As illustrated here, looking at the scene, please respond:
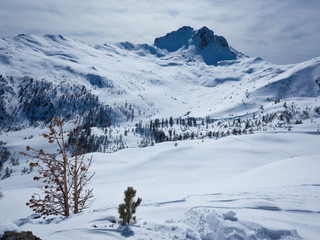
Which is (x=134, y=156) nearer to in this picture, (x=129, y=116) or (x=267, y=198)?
(x=267, y=198)

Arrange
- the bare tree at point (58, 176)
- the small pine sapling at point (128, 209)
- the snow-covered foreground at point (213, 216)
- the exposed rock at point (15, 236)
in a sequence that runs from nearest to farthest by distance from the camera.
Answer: the exposed rock at point (15, 236) → the snow-covered foreground at point (213, 216) → the small pine sapling at point (128, 209) → the bare tree at point (58, 176)

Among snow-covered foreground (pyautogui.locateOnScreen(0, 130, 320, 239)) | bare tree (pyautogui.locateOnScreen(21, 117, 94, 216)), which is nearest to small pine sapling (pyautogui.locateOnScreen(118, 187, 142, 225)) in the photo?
snow-covered foreground (pyautogui.locateOnScreen(0, 130, 320, 239))

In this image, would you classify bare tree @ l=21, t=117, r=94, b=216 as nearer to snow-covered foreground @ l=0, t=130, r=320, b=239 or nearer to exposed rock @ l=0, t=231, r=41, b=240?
snow-covered foreground @ l=0, t=130, r=320, b=239

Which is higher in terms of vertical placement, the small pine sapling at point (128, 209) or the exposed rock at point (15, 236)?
the exposed rock at point (15, 236)

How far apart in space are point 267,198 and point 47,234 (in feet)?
25.1

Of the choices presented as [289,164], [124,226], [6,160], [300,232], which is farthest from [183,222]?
[6,160]

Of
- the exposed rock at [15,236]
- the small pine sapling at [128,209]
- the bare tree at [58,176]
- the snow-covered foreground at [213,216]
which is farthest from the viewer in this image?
the bare tree at [58,176]

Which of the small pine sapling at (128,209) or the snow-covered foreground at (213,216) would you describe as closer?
the snow-covered foreground at (213,216)

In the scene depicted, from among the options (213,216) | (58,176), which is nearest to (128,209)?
(213,216)

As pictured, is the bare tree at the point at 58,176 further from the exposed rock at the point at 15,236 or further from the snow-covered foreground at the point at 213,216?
the exposed rock at the point at 15,236

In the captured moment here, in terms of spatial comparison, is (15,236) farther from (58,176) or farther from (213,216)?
(213,216)

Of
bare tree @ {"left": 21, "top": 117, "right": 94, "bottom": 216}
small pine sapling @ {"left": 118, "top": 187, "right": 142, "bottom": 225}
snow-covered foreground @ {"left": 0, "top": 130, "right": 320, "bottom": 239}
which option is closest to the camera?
snow-covered foreground @ {"left": 0, "top": 130, "right": 320, "bottom": 239}

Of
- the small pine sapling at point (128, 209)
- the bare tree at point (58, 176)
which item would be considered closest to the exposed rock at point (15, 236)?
the bare tree at point (58, 176)

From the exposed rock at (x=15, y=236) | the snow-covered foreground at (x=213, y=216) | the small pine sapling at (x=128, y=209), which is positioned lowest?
the snow-covered foreground at (x=213, y=216)
